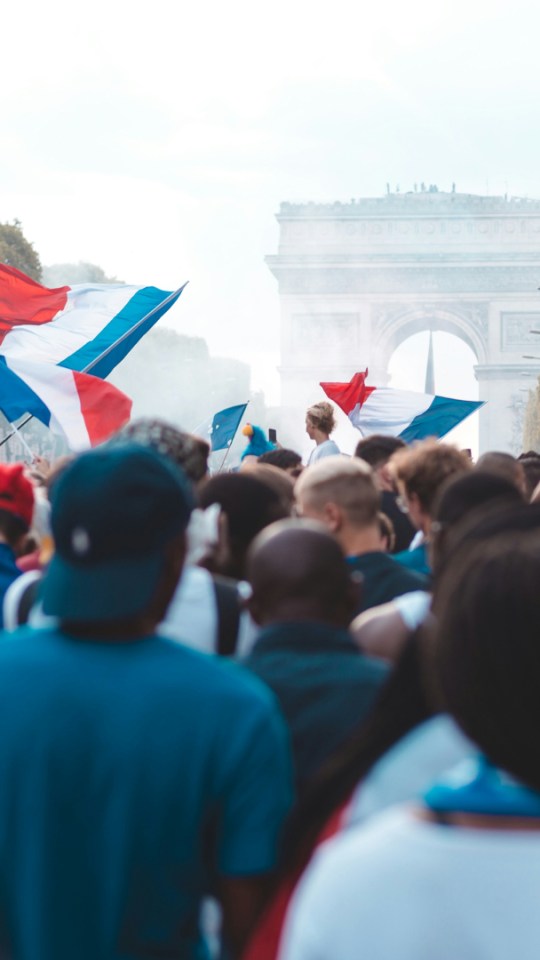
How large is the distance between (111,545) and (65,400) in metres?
8.15

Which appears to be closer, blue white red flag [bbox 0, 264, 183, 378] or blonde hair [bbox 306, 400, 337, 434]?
blonde hair [bbox 306, 400, 337, 434]

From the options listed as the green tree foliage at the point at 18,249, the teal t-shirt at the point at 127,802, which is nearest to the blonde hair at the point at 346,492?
the teal t-shirt at the point at 127,802

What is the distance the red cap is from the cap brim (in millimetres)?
2309

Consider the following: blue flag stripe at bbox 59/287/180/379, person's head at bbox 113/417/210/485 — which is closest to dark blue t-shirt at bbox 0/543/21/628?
person's head at bbox 113/417/210/485

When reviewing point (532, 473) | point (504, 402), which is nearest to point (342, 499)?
point (532, 473)

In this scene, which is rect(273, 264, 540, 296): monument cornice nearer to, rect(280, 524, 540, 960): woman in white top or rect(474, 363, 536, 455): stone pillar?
rect(474, 363, 536, 455): stone pillar

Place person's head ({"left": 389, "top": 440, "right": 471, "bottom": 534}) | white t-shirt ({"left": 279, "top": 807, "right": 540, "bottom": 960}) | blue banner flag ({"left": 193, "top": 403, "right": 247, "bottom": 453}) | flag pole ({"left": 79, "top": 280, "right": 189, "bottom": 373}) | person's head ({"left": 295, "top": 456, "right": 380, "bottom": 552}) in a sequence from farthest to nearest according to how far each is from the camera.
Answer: blue banner flag ({"left": 193, "top": 403, "right": 247, "bottom": 453}), flag pole ({"left": 79, "top": 280, "right": 189, "bottom": 373}), person's head ({"left": 389, "top": 440, "right": 471, "bottom": 534}), person's head ({"left": 295, "top": 456, "right": 380, "bottom": 552}), white t-shirt ({"left": 279, "top": 807, "right": 540, "bottom": 960})

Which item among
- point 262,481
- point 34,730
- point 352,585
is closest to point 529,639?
point 34,730

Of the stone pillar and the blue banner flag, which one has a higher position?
the blue banner flag

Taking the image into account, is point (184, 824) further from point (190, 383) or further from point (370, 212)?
point (190, 383)

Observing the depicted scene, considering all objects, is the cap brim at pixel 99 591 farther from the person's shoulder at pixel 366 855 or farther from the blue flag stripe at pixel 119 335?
the blue flag stripe at pixel 119 335

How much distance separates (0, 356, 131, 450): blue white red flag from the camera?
10.2m

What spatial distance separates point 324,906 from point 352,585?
167 centimetres

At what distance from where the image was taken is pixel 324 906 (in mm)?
1528
